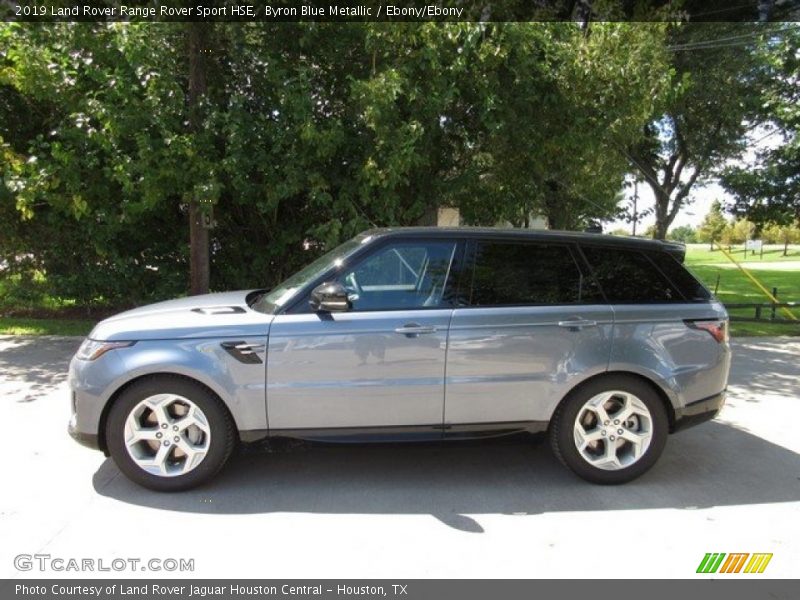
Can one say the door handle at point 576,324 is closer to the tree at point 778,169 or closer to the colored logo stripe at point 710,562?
the colored logo stripe at point 710,562

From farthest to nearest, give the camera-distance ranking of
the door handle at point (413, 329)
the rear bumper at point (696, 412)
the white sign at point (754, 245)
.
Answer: the white sign at point (754, 245) < the rear bumper at point (696, 412) < the door handle at point (413, 329)

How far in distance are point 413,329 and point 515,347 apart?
26.7 inches

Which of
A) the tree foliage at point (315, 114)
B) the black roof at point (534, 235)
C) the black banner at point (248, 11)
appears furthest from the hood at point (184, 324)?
the black banner at point (248, 11)

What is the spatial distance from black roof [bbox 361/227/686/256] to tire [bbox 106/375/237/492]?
1.59 m

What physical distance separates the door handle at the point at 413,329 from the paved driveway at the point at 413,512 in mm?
842

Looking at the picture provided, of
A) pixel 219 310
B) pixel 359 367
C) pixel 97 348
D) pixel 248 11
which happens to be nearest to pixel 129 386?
pixel 97 348

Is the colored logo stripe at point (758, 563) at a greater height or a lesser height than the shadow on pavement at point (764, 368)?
greater

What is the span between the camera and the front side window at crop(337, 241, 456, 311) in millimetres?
4023

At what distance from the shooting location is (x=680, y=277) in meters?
4.33

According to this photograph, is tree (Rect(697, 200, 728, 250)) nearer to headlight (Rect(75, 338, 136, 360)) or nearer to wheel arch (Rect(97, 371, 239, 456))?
wheel arch (Rect(97, 371, 239, 456))

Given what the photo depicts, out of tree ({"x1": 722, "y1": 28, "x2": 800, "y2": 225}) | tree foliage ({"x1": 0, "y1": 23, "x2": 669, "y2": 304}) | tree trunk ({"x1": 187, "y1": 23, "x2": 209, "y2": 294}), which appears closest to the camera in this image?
tree foliage ({"x1": 0, "y1": 23, "x2": 669, "y2": 304})

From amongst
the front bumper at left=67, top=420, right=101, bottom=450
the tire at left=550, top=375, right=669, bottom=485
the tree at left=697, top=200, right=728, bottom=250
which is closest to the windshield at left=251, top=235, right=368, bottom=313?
the front bumper at left=67, top=420, right=101, bottom=450

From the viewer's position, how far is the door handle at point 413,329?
389cm
